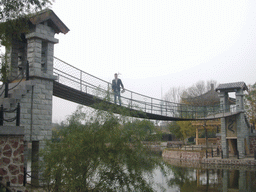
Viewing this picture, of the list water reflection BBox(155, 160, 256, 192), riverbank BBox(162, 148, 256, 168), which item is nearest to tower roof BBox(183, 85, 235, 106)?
riverbank BBox(162, 148, 256, 168)

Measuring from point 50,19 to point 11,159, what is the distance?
4.85m

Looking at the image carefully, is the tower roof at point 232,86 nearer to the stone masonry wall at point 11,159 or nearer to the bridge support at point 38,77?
the bridge support at point 38,77

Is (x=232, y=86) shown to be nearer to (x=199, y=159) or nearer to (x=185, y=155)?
(x=199, y=159)

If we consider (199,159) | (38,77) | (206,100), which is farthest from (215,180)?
(206,100)

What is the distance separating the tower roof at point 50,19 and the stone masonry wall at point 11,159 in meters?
3.99

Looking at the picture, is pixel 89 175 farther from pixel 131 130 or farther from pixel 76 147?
pixel 131 130

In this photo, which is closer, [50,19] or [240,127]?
[50,19]

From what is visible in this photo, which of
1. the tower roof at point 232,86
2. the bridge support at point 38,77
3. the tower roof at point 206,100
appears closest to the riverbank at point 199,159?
the tower roof at point 232,86

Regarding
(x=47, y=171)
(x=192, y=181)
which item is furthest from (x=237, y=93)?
(x=47, y=171)

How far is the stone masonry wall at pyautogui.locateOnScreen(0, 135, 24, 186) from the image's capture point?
6715 millimetres

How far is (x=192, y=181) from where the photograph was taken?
46.5ft

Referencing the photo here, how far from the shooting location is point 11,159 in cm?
682

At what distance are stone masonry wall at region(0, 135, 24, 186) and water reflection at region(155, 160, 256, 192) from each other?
18.0ft

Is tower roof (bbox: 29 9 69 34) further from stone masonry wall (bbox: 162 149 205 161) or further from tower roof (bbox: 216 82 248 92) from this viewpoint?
stone masonry wall (bbox: 162 149 205 161)
